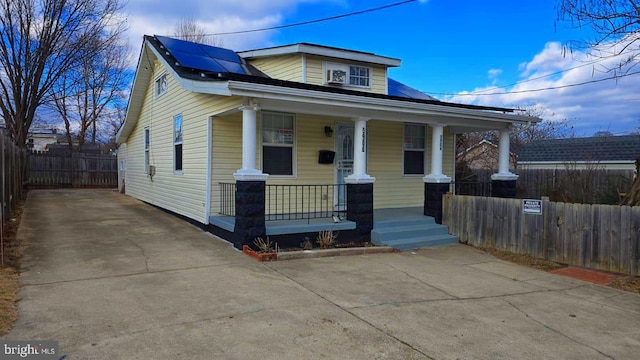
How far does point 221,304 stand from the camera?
4727 millimetres

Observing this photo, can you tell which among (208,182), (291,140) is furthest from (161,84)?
(291,140)

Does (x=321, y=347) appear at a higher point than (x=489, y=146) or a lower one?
lower

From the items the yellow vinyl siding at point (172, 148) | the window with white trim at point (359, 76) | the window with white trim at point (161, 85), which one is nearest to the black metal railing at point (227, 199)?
the yellow vinyl siding at point (172, 148)

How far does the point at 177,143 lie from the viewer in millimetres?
10953

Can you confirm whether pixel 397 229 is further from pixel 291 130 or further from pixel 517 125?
pixel 517 125

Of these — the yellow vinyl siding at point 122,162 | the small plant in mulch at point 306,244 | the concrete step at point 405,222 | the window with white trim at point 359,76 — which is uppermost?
the window with white trim at point 359,76

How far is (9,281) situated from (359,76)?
9775mm

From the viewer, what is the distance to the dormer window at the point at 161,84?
11.9 metres

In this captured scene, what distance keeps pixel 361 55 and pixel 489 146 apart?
63.6 ft

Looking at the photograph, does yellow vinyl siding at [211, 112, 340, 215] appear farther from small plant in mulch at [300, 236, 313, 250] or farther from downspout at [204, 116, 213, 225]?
small plant in mulch at [300, 236, 313, 250]

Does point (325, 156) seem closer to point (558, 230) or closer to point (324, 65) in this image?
point (324, 65)

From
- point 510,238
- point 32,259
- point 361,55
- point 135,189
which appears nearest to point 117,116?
point 135,189

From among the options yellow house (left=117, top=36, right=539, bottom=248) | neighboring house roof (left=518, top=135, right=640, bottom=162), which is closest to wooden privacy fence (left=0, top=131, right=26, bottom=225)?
yellow house (left=117, top=36, right=539, bottom=248)

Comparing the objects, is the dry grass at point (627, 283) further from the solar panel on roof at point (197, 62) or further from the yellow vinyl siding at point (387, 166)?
the solar panel on roof at point (197, 62)
